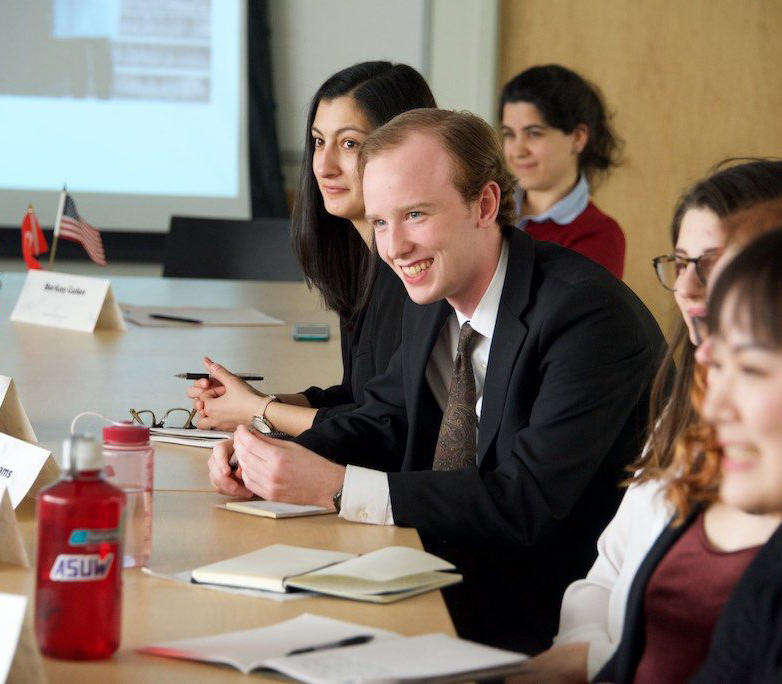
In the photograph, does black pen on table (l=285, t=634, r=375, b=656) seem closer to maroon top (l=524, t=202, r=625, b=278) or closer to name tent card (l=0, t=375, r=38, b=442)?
name tent card (l=0, t=375, r=38, b=442)

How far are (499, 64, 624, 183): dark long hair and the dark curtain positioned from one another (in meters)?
1.86

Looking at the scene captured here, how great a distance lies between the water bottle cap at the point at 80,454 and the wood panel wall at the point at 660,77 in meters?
A: 5.29

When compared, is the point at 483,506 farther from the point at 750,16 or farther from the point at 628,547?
the point at 750,16

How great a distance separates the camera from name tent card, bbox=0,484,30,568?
4.21ft

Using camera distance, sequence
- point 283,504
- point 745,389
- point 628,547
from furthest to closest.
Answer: point 283,504, point 628,547, point 745,389

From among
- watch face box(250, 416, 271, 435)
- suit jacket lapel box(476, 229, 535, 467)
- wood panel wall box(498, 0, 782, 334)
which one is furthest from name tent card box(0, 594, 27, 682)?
wood panel wall box(498, 0, 782, 334)

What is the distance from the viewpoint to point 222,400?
7.55 ft

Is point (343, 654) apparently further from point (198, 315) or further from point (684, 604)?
point (198, 315)

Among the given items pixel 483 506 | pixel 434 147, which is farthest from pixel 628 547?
pixel 434 147

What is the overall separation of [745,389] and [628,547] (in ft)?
1.58

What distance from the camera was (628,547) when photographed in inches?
54.7

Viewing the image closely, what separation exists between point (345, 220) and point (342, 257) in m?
0.09

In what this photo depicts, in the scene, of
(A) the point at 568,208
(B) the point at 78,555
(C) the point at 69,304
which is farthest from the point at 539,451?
(A) the point at 568,208

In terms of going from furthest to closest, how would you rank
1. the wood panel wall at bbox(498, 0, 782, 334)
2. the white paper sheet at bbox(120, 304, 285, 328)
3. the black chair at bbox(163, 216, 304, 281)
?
the wood panel wall at bbox(498, 0, 782, 334)
the black chair at bbox(163, 216, 304, 281)
the white paper sheet at bbox(120, 304, 285, 328)
